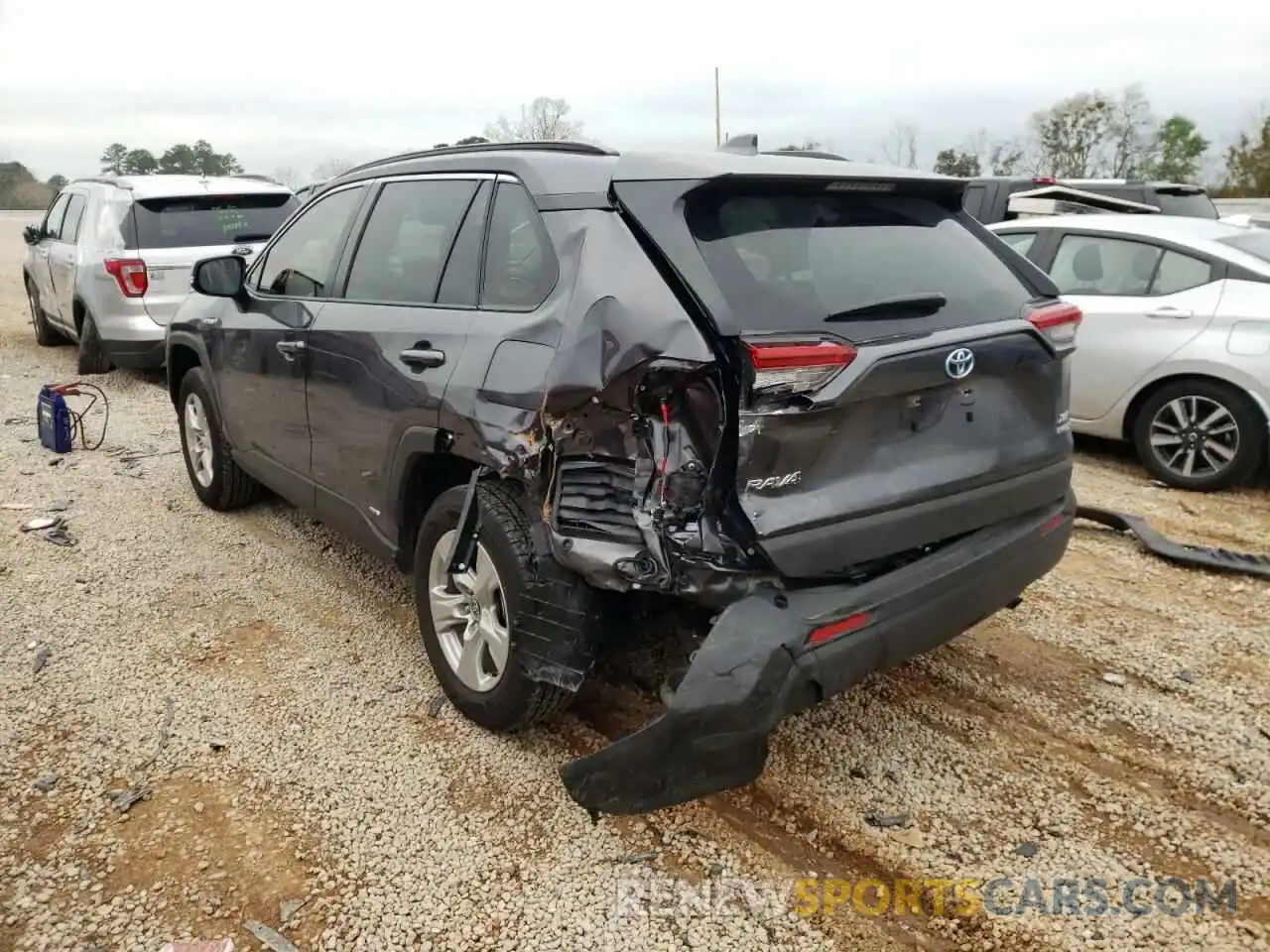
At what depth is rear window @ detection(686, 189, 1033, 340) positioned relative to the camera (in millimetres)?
2566

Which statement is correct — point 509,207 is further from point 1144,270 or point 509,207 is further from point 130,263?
point 130,263

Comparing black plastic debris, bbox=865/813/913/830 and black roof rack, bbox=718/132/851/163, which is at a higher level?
black roof rack, bbox=718/132/851/163

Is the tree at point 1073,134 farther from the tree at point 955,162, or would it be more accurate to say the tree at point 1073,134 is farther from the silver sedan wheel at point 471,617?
the silver sedan wheel at point 471,617

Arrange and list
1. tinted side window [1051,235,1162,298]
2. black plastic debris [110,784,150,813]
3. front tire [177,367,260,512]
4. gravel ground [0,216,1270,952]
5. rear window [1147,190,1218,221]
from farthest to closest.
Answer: rear window [1147,190,1218,221], tinted side window [1051,235,1162,298], front tire [177,367,260,512], black plastic debris [110,784,150,813], gravel ground [0,216,1270,952]

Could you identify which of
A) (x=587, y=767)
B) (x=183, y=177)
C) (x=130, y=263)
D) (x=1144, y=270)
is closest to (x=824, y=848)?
(x=587, y=767)

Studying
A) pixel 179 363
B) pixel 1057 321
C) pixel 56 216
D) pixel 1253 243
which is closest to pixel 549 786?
pixel 1057 321

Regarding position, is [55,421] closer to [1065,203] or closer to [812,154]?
[812,154]

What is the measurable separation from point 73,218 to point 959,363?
9.85 metres

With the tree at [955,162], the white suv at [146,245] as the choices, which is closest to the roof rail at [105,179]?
the white suv at [146,245]

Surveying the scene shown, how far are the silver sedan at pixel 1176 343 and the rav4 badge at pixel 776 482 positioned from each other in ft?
13.8

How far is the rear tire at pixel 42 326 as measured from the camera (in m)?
11.2

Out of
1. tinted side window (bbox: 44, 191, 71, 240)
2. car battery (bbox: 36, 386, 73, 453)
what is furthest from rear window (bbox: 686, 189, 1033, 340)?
tinted side window (bbox: 44, 191, 71, 240)

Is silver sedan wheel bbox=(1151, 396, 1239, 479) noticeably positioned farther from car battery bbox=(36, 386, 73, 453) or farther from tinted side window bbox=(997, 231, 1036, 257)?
car battery bbox=(36, 386, 73, 453)

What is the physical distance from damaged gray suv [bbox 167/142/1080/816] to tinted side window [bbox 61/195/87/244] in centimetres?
750
